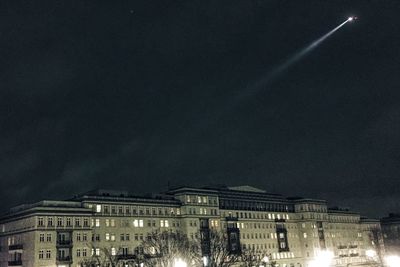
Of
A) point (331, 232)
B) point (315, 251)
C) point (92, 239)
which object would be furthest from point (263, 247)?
point (92, 239)

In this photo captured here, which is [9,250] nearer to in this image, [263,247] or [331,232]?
[263,247]

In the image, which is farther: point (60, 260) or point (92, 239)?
point (92, 239)

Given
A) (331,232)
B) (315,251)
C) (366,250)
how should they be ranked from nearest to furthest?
1. (315,251)
2. (331,232)
3. (366,250)

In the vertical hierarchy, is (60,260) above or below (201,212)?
below

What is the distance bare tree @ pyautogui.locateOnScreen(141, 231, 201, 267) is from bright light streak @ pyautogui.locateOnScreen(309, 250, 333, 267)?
56.0 metres

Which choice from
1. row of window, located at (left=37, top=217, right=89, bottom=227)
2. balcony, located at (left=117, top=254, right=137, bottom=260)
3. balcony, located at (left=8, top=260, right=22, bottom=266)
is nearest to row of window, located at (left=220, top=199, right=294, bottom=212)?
balcony, located at (left=117, top=254, right=137, bottom=260)

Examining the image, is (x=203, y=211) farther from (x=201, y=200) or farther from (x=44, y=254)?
(x=44, y=254)

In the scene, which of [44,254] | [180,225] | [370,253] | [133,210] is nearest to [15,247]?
[44,254]

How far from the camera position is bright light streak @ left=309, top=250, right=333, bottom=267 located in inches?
5952

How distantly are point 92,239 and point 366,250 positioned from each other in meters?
138

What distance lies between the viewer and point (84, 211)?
102062 mm

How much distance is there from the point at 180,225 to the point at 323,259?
6112cm

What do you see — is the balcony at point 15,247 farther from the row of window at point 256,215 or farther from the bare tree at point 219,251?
the row of window at point 256,215

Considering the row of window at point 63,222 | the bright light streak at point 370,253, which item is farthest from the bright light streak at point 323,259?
the row of window at point 63,222
